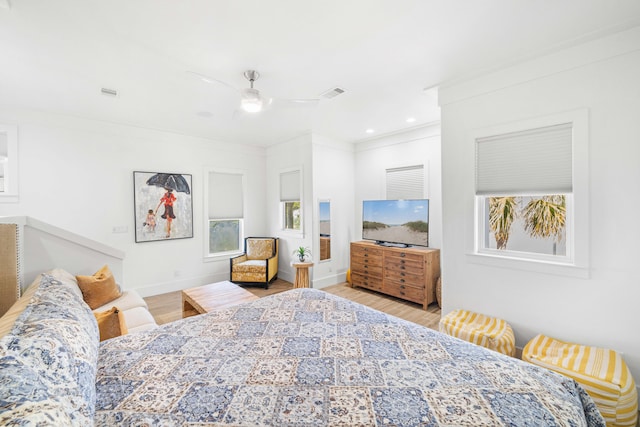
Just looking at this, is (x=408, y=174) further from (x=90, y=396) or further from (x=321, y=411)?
(x=90, y=396)

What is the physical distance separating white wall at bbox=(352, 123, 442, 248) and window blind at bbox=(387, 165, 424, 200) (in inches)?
3.3

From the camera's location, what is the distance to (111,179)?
13.3 ft

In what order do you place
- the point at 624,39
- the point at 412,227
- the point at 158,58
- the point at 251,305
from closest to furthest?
the point at 624,39 → the point at 251,305 → the point at 158,58 → the point at 412,227

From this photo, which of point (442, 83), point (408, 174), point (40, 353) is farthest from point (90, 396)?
point (408, 174)

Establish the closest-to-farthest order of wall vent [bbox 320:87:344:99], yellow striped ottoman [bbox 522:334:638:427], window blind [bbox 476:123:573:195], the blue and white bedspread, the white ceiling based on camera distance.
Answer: the blue and white bedspread
yellow striped ottoman [bbox 522:334:638:427]
the white ceiling
window blind [bbox 476:123:573:195]
wall vent [bbox 320:87:344:99]

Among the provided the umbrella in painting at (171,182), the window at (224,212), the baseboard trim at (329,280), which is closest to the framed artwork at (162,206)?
the umbrella in painting at (171,182)

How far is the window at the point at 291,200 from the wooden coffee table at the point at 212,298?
206 cm

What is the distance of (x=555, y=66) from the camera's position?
7.36ft

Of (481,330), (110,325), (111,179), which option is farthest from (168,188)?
(481,330)

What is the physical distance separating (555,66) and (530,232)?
1.66 m

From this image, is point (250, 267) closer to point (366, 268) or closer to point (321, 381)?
point (366, 268)

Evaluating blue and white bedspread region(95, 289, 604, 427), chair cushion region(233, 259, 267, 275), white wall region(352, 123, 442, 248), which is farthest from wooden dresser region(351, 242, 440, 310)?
blue and white bedspread region(95, 289, 604, 427)

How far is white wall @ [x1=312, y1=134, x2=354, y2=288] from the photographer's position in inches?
188

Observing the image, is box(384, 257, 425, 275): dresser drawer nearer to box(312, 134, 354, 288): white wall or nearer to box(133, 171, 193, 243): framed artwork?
box(312, 134, 354, 288): white wall
